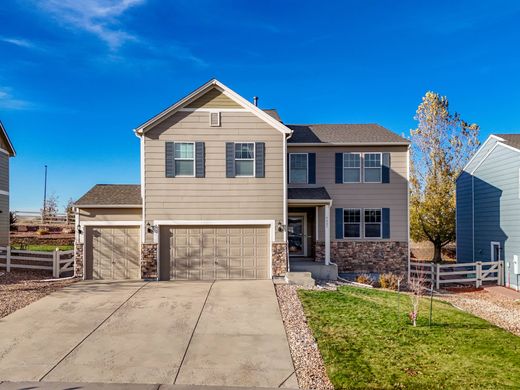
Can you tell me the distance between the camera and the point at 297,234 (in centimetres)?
1698

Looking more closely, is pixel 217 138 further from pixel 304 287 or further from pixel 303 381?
pixel 303 381

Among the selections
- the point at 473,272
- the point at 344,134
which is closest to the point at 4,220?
the point at 344,134

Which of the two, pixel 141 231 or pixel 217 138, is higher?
pixel 217 138

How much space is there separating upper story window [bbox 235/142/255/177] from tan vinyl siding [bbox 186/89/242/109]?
5.11ft

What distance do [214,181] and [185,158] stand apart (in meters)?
1.39

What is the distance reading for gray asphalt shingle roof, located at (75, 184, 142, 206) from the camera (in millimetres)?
13750

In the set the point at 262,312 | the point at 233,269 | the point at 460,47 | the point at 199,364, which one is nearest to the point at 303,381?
the point at 199,364

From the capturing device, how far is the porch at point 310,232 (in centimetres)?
1434

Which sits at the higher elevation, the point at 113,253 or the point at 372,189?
the point at 372,189

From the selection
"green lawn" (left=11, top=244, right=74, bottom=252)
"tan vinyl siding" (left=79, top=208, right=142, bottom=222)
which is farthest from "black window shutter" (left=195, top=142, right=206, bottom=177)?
"green lawn" (left=11, top=244, right=74, bottom=252)

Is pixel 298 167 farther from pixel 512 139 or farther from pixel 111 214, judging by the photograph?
pixel 512 139

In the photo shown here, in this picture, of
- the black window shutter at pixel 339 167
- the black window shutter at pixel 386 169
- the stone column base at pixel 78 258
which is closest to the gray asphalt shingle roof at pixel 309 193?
the black window shutter at pixel 339 167

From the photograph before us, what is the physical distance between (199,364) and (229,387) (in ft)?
3.23

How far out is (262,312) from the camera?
9516 millimetres
